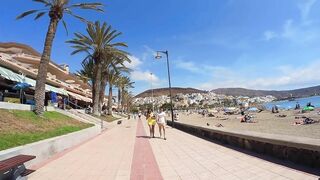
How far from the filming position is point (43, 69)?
18.6 m

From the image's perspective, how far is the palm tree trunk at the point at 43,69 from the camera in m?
17.5

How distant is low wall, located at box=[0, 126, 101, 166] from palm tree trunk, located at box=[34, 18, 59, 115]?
2.99 meters

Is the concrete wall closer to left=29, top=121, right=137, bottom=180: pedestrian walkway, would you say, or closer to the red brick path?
left=29, top=121, right=137, bottom=180: pedestrian walkway

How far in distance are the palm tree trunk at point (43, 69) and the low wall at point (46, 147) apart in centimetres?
299

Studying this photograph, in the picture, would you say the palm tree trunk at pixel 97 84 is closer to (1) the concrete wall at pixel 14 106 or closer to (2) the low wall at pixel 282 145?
(1) the concrete wall at pixel 14 106

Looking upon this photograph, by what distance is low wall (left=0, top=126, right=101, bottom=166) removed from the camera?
797 centimetres

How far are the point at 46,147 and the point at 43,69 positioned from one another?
9.35 meters

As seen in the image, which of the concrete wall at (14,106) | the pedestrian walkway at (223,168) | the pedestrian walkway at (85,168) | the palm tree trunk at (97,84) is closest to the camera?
the pedestrian walkway at (223,168)

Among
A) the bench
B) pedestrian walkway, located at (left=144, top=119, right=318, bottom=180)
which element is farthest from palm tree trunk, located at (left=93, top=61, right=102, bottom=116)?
the bench

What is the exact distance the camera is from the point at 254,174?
6773mm

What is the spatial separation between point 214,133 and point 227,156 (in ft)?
18.9

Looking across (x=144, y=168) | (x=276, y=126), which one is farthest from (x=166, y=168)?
(x=276, y=126)

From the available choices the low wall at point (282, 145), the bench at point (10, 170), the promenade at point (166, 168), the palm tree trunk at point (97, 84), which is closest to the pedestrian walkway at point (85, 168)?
the promenade at point (166, 168)

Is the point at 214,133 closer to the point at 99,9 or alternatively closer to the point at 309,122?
the point at 99,9
